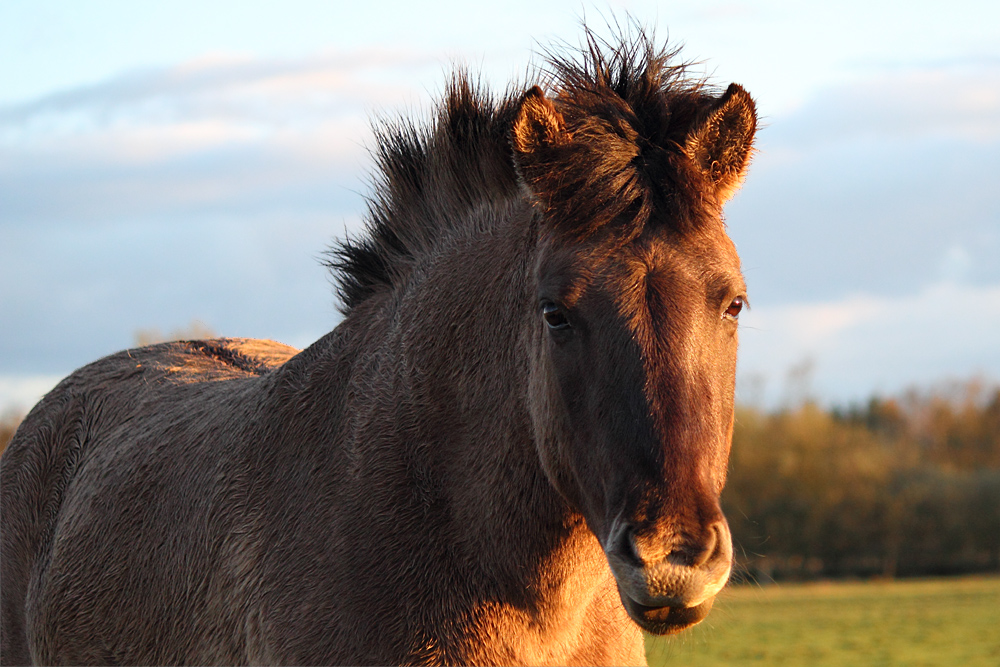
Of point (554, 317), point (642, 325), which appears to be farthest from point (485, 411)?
point (642, 325)

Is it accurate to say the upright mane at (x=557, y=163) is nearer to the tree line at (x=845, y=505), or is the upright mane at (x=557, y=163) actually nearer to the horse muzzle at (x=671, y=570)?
the horse muzzle at (x=671, y=570)

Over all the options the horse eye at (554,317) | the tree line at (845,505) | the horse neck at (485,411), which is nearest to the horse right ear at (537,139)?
the horse neck at (485,411)

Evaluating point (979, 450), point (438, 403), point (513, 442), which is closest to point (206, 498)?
point (438, 403)

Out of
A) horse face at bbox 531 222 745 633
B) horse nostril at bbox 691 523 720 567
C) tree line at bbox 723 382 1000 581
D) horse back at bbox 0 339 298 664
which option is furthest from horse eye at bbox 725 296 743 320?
tree line at bbox 723 382 1000 581

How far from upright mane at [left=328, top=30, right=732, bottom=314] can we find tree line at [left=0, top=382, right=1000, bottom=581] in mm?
51177

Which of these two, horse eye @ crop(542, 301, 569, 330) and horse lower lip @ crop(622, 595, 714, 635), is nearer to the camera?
horse lower lip @ crop(622, 595, 714, 635)

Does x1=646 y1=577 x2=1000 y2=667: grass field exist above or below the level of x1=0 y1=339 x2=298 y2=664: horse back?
below

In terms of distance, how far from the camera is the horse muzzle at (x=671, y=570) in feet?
9.11

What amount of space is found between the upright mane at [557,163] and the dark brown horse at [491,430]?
1 centimetres

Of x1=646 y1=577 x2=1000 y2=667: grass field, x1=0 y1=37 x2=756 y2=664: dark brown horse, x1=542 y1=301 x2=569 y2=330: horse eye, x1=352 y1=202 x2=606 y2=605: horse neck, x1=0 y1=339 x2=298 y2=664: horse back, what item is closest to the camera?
x1=0 y1=37 x2=756 y2=664: dark brown horse

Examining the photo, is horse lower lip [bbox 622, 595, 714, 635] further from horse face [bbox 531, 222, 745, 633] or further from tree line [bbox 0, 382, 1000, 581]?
tree line [bbox 0, 382, 1000, 581]

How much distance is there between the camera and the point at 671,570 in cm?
277

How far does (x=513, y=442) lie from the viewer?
349 centimetres

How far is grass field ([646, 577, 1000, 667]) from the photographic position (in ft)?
77.2
